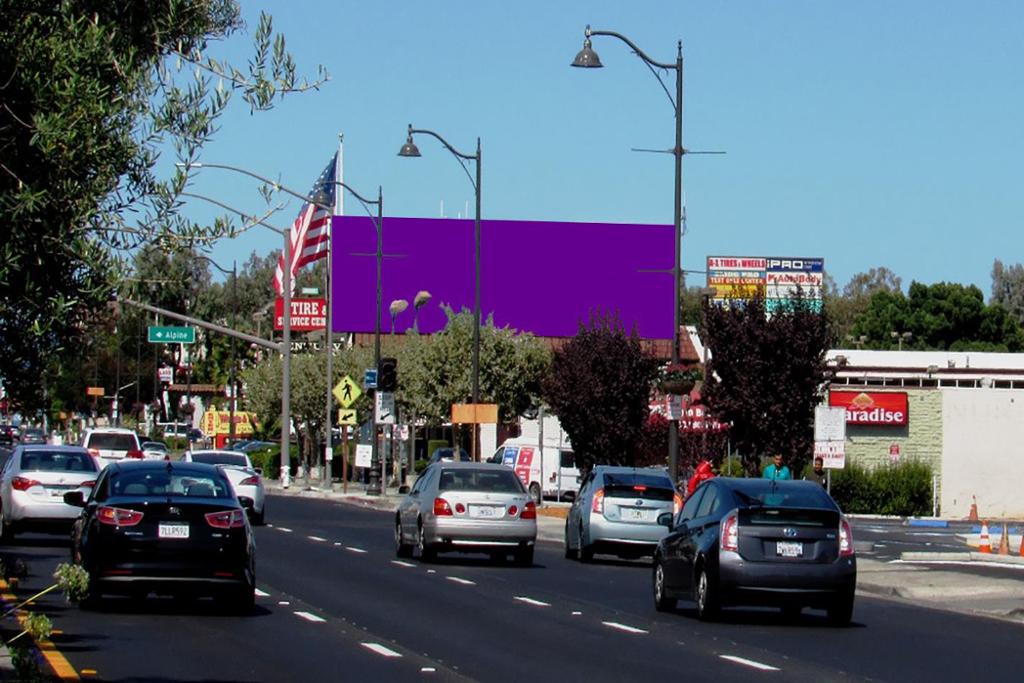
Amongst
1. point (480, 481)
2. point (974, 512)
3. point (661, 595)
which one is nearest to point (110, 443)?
point (480, 481)

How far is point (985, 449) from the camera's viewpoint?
5934 centimetres

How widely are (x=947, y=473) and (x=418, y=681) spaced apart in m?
46.7

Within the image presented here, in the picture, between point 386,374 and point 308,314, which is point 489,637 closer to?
point 386,374

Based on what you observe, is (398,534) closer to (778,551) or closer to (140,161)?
(778,551)

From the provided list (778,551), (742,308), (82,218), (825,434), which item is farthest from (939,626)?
(742,308)

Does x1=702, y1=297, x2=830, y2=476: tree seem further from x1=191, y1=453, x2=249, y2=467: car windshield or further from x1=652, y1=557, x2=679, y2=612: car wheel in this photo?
x1=652, y1=557, x2=679, y2=612: car wheel

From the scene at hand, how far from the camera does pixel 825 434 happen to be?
3275 cm

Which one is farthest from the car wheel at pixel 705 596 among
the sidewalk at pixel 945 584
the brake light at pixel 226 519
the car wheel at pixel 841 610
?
the brake light at pixel 226 519

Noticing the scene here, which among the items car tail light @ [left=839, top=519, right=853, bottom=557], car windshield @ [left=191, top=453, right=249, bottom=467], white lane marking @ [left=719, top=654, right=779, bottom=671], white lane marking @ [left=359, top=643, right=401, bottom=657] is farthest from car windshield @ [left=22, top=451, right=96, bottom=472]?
white lane marking @ [left=719, top=654, right=779, bottom=671]

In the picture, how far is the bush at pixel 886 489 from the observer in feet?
184

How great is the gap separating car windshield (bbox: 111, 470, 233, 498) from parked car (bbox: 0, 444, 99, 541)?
11063 mm

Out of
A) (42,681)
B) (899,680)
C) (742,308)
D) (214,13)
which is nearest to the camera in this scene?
(214,13)

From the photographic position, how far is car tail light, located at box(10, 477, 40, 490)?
103 ft

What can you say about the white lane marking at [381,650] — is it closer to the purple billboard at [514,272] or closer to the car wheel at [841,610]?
the car wheel at [841,610]
